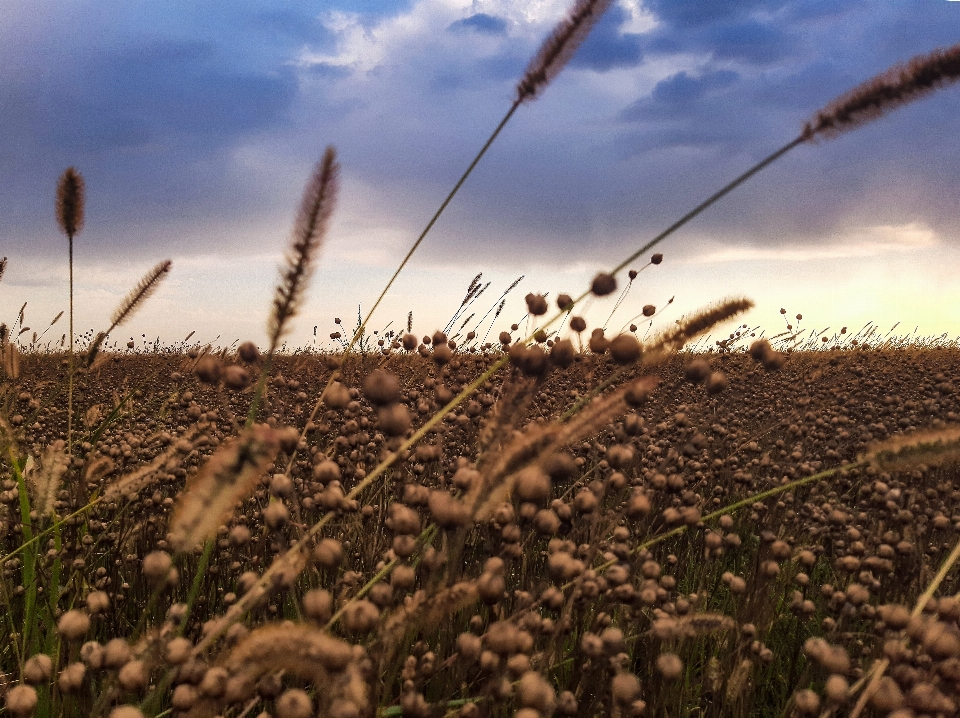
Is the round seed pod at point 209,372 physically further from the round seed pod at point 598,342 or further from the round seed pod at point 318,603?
the round seed pod at point 598,342

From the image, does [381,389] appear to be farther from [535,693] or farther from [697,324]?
[697,324]

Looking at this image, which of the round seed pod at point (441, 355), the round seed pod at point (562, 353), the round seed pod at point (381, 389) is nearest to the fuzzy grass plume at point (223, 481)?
the round seed pod at point (381, 389)

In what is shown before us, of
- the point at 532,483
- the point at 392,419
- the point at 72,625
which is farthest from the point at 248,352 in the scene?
the point at 532,483

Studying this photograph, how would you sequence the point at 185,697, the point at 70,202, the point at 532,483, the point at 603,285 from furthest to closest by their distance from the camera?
1. the point at 70,202
2. the point at 603,285
3. the point at 185,697
4. the point at 532,483

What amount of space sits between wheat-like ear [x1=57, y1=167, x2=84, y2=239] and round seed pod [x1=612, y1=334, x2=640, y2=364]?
179 cm

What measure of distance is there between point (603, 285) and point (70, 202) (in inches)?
68.2

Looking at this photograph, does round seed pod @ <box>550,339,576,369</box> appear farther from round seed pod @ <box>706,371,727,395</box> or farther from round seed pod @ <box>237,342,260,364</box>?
round seed pod @ <box>237,342,260,364</box>

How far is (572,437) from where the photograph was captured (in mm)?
1319

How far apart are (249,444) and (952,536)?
3.79 m

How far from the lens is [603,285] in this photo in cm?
178

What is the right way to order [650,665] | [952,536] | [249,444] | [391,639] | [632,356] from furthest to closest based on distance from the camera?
[952,536] < [650,665] < [632,356] < [391,639] < [249,444]

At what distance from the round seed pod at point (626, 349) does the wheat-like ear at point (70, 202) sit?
5.87 ft

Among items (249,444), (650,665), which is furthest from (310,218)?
(650,665)

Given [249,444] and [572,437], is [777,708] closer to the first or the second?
[572,437]
